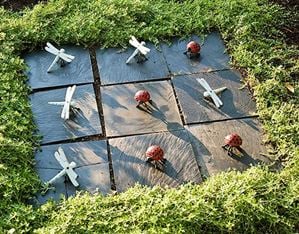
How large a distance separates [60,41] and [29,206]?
1.70 meters

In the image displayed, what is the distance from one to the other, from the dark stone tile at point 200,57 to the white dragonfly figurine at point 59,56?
808 millimetres

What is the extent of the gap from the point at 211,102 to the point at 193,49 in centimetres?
55

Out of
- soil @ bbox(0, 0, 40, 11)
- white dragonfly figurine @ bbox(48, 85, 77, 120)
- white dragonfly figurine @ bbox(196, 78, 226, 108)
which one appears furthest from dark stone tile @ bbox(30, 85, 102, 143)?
soil @ bbox(0, 0, 40, 11)

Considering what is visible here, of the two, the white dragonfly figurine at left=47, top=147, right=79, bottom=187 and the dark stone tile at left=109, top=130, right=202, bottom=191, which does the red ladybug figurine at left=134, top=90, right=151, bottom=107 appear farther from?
the white dragonfly figurine at left=47, top=147, right=79, bottom=187

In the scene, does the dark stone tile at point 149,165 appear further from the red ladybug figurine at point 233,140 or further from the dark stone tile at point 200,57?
the dark stone tile at point 200,57

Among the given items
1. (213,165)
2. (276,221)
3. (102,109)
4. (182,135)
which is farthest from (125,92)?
(276,221)

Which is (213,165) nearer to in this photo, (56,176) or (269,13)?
(56,176)

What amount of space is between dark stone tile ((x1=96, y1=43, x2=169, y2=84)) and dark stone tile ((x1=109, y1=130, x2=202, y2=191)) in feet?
2.08

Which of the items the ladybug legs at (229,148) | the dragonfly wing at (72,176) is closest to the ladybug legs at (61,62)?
the dragonfly wing at (72,176)

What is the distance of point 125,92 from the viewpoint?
4.40 meters

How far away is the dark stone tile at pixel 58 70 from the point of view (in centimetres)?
446

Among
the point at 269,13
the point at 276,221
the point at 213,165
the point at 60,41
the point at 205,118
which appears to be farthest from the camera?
the point at 269,13

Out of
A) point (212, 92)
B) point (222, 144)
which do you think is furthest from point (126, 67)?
point (222, 144)

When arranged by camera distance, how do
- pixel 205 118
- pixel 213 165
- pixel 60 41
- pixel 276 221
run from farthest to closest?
pixel 60 41 < pixel 205 118 < pixel 213 165 < pixel 276 221
